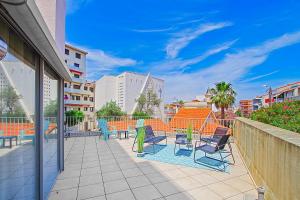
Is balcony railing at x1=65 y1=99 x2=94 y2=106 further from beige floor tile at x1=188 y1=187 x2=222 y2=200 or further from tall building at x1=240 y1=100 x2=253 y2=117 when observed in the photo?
beige floor tile at x1=188 y1=187 x2=222 y2=200

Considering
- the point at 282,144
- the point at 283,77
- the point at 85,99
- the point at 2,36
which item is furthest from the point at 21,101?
the point at 283,77

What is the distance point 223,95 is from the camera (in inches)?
758

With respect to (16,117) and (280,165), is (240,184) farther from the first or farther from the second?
(16,117)

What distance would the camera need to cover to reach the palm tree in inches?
751

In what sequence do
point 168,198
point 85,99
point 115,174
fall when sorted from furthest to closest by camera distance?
point 85,99
point 115,174
point 168,198

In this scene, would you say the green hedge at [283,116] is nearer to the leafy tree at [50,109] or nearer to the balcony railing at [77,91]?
the leafy tree at [50,109]

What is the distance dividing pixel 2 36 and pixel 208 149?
490 centimetres

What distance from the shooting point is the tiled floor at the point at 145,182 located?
304cm

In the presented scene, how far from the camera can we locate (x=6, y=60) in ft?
5.15

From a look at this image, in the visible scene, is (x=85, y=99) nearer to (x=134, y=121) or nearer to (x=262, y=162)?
(x=134, y=121)

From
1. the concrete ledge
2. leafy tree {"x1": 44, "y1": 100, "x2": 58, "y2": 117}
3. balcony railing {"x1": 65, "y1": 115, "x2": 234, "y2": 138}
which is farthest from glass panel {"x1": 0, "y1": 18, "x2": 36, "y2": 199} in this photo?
balcony railing {"x1": 65, "y1": 115, "x2": 234, "y2": 138}

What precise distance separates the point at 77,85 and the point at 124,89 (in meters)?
9.67

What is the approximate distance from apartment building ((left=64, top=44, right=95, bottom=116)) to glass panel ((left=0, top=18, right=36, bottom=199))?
100ft

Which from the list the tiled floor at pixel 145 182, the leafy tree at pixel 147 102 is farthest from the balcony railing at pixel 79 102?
the tiled floor at pixel 145 182
